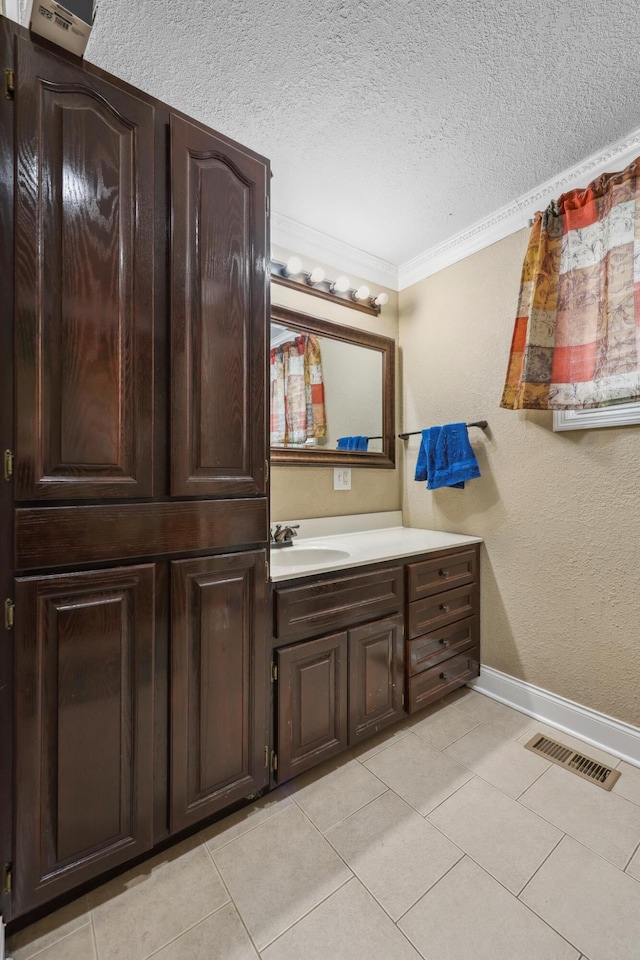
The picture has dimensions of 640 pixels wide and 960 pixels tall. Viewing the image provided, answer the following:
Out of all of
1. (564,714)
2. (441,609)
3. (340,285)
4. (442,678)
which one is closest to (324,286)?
(340,285)

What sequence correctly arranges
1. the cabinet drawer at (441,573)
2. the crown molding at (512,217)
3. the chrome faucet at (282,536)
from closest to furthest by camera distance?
1. the crown molding at (512,217)
2. the cabinet drawer at (441,573)
3. the chrome faucet at (282,536)

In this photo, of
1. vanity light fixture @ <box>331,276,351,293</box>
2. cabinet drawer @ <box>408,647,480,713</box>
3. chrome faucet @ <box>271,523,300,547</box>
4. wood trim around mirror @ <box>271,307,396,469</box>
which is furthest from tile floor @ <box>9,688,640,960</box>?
vanity light fixture @ <box>331,276,351,293</box>

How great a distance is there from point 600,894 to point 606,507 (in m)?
1.27

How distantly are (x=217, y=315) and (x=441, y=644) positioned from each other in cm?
174

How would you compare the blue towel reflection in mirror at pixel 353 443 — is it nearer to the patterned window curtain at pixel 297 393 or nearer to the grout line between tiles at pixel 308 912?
the patterned window curtain at pixel 297 393

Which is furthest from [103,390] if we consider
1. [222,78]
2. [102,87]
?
[222,78]

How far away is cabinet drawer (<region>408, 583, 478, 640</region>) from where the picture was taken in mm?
1874

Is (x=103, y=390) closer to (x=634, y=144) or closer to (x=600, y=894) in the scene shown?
(x=600, y=894)

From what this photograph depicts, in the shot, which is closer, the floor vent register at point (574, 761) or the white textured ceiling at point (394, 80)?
the white textured ceiling at point (394, 80)

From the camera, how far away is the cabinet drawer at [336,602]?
1469 mm

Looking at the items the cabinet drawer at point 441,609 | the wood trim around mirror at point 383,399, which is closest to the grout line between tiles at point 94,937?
the cabinet drawer at point 441,609

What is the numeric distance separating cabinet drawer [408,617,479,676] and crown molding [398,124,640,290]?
1.97 meters

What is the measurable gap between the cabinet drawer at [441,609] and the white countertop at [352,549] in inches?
9.3

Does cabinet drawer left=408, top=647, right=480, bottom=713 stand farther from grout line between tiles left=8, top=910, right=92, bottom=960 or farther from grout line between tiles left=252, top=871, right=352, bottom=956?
grout line between tiles left=8, top=910, right=92, bottom=960
